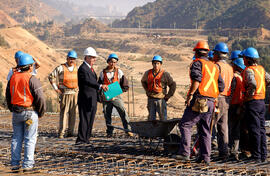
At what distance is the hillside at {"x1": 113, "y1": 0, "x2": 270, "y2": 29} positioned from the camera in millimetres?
74000

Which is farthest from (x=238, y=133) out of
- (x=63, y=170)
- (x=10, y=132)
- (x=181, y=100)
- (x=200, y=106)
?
(x=181, y=100)

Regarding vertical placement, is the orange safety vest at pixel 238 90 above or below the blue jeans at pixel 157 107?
above

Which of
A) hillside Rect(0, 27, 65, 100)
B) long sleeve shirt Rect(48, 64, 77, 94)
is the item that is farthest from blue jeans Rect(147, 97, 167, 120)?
hillside Rect(0, 27, 65, 100)

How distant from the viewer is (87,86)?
23.7ft

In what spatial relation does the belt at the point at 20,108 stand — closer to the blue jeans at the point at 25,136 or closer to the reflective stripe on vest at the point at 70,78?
the blue jeans at the point at 25,136

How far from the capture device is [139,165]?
227 inches

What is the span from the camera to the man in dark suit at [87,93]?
7.12 m

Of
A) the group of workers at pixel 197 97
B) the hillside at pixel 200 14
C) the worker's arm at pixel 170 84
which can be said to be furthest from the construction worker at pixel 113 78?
the hillside at pixel 200 14

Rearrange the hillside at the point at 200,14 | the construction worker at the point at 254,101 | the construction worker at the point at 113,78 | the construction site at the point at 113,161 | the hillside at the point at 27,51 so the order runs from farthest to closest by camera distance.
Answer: the hillside at the point at 200,14 → the hillside at the point at 27,51 → the construction worker at the point at 113,78 → the construction worker at the point at 254,101 → the construction site at the point at 113,161

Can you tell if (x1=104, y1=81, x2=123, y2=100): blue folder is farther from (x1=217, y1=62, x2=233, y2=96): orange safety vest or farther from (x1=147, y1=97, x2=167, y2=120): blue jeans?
(x1=217, y1=62, x2=233, y2=96): orange safety vest

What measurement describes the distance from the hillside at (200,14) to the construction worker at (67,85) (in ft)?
217

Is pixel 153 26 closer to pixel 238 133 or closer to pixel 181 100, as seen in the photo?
pixel 181 100

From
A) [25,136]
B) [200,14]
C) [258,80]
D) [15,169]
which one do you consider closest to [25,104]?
[25,136]

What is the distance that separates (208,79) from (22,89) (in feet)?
8.49
